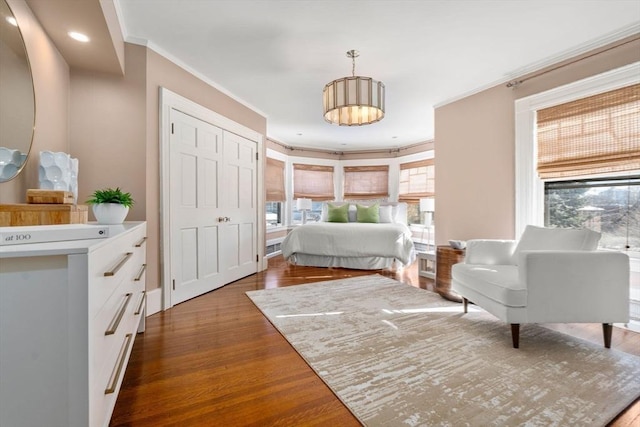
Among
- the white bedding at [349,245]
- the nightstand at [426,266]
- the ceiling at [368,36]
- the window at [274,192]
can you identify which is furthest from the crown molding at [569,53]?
the window at [274,192]

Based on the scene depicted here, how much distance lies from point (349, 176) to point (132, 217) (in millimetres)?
5366

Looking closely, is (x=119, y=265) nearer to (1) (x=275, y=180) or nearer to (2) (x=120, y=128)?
(2) (x=120, y=128)

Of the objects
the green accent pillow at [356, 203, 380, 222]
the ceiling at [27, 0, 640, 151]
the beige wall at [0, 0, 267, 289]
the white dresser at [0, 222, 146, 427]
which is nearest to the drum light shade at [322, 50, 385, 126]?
the ceiling at [27, 0, 640, 151]

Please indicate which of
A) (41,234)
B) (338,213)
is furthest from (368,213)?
(41,234)

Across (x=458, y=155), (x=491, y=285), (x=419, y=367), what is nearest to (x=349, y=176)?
(x=458, y=155)

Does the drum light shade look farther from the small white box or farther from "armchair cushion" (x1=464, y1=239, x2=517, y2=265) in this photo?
the small white box

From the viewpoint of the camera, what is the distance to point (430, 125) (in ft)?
17.1

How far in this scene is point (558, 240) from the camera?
7.83 ft

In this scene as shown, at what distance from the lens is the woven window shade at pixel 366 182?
7066mm

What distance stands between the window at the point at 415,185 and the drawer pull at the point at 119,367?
19.0 ft

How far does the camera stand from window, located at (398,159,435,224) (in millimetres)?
6203

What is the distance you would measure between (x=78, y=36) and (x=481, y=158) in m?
4.02

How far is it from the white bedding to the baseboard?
7.58ft

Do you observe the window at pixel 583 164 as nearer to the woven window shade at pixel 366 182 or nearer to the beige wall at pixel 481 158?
the beige wall at pixel 481 158
